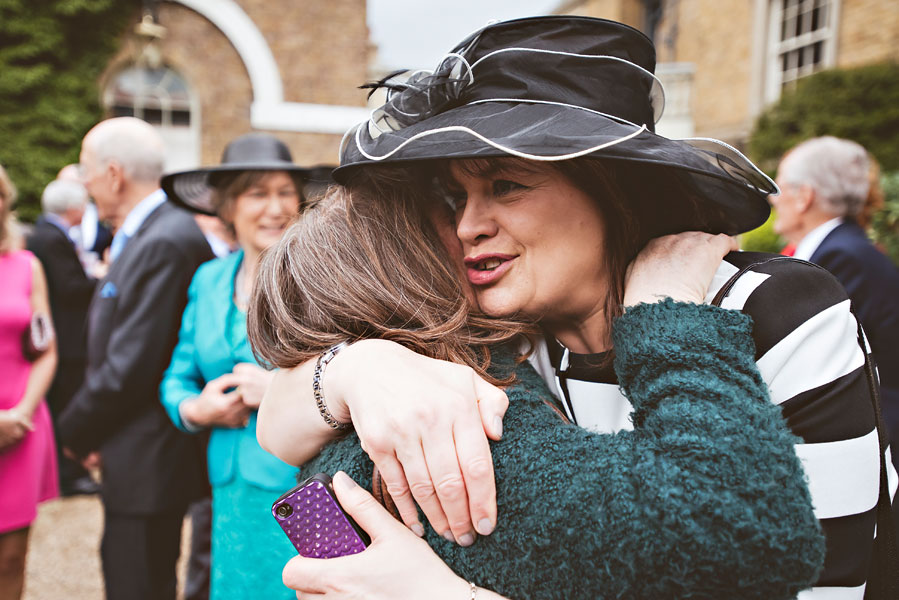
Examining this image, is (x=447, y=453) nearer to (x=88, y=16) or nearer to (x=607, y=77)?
(x=607, y=77)

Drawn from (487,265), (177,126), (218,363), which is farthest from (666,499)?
(177,126)

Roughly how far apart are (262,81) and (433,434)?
1248cm

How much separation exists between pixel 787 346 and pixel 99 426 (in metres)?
2.58

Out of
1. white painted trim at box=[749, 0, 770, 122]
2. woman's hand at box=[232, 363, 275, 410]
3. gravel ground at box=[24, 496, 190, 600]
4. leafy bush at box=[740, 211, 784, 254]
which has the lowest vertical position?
gravel ground at box=[24, 496, 190, 600]

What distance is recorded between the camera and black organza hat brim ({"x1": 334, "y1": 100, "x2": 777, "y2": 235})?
1051 mm

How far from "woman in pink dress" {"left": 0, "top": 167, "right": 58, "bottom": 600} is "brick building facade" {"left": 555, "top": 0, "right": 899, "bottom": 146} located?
37.2ft

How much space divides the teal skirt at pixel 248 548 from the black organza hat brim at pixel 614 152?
1301 mm

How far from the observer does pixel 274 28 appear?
12.0 m

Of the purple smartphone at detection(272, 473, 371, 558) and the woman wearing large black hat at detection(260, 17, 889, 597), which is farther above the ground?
the woman wearing large black hat at detection(260, 17, 889, 597)

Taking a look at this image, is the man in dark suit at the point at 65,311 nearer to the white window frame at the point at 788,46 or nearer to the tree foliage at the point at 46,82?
the tree foliage at the point at 46,82

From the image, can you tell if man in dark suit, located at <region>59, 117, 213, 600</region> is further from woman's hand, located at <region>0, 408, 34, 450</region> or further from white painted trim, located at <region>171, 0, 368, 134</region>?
white painted trim, located at <region>171, 0, 368, 134</region>

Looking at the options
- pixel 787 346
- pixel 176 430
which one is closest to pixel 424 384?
pixel 787 346

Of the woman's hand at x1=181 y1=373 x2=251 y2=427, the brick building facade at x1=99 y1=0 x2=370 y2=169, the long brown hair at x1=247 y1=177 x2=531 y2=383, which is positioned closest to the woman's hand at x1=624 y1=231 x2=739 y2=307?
the long brown hair at x1=247 y1=177 x2=531 y2=383

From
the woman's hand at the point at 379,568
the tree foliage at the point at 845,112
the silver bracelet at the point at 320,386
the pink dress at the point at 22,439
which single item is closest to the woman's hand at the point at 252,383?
the silver bracelet at the point at 320,386
